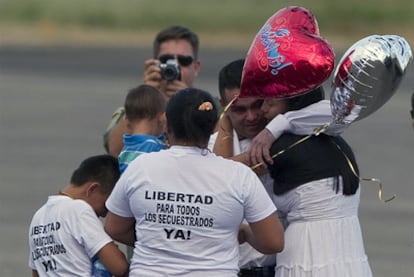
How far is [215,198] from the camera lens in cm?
488

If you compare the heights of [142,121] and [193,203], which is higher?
[142,121]

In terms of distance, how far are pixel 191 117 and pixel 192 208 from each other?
382 millimetres

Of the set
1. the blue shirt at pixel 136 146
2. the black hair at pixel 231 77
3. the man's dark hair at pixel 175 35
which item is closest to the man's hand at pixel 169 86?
the man's dark hair at pixel 175 35

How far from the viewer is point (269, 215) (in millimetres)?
4934

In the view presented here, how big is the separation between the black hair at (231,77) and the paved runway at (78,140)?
13.0ft

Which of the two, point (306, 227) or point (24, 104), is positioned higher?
point (306, 227)

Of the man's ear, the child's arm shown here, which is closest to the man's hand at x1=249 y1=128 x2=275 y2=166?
the child's arm

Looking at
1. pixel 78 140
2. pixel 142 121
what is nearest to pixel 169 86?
pixel 142 121

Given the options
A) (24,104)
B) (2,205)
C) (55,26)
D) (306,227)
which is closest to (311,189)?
(306,227)

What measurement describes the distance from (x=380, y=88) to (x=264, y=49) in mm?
560

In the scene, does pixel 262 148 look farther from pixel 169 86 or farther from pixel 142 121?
pixel 169 86

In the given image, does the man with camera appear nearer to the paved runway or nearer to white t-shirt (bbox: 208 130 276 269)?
white t-shirt (bbox: 208 130 276 269)

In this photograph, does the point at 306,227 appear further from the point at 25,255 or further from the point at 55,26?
the point at 55,26

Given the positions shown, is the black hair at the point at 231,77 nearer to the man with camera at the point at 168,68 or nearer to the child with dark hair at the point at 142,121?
the child with dark hair at the point at 142,121
